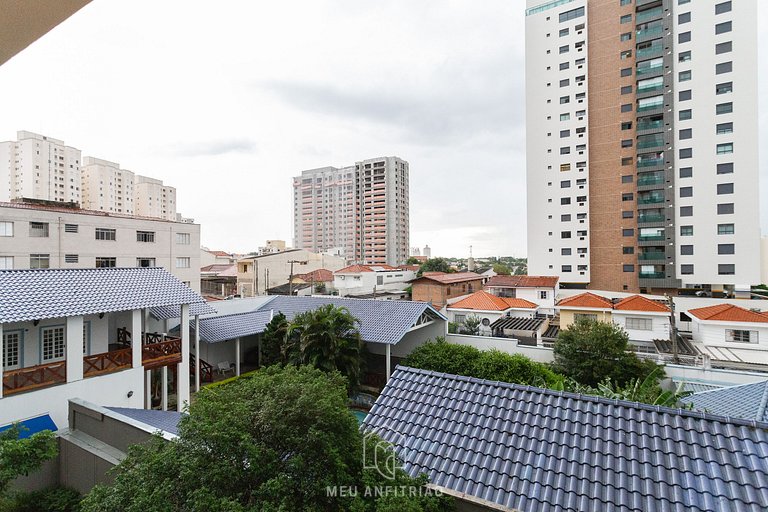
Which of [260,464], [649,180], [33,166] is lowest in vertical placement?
[260,464]

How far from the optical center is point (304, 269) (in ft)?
164

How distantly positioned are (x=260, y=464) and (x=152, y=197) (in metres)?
87.1

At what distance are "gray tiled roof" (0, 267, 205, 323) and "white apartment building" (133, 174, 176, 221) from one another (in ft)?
235

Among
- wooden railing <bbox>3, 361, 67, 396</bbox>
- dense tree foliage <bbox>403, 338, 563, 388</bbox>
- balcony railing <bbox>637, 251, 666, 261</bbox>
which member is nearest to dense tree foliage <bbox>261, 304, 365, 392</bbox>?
dense tree foliage <bbox>403, 338, 563, 388</bbox>

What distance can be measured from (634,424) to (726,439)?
0.79 metres

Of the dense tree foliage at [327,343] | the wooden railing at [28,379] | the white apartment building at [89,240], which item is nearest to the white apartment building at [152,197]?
the white apartment building at [89,240]

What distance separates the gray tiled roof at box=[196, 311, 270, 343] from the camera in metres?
16.3

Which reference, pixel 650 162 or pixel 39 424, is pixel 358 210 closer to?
pixel 650 162

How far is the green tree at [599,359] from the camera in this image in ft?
49.2

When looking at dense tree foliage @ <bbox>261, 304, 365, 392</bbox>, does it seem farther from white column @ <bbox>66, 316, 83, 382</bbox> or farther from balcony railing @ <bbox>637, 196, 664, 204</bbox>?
balcony railing @ <bbox>637, 196, 664, 204</bbox>

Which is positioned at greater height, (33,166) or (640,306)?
(33,166)

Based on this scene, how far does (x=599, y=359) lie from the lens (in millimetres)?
15148

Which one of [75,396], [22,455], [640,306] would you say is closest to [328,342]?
[75,396]

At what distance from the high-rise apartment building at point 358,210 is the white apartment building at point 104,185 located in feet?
119
